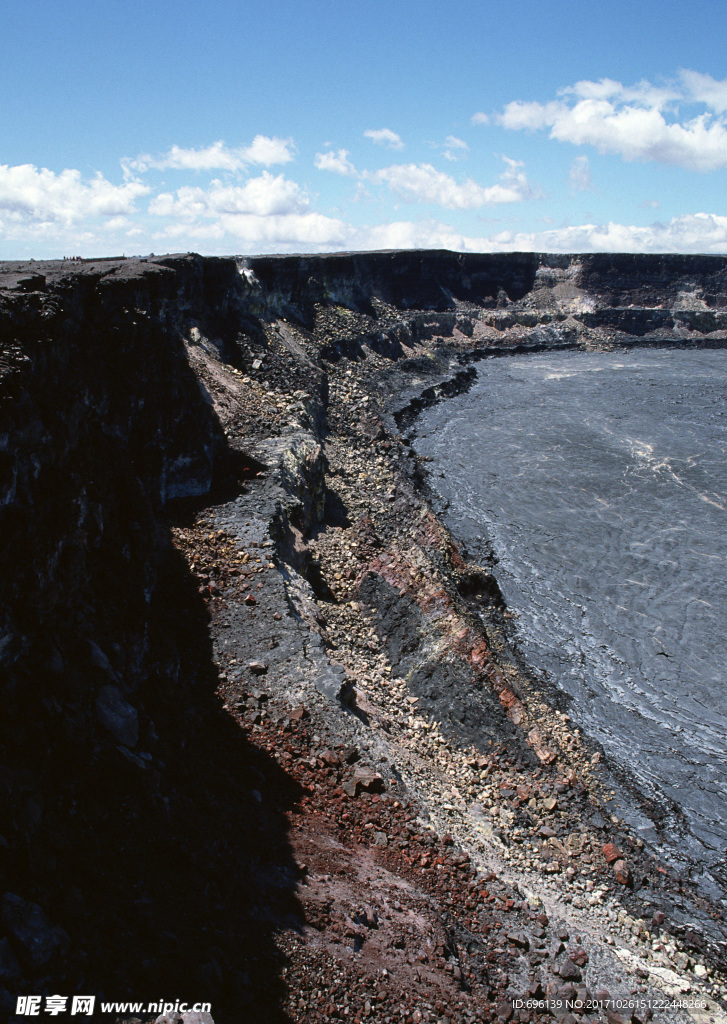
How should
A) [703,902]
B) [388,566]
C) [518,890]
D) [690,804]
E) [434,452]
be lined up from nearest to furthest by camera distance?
[518,890]
[703,902]
[690,804]
[388,566]
[434,452]

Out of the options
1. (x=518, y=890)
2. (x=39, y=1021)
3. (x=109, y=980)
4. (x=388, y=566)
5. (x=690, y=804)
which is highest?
(x=39, y=1021)

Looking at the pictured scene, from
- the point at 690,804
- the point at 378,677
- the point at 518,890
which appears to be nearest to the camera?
the point at 518,890

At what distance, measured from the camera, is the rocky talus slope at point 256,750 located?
798cm

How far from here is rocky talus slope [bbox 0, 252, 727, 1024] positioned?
7.98 m

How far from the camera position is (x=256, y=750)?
1415 cm

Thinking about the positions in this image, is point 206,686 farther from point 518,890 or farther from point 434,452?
point 434,452

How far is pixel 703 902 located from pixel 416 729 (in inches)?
322

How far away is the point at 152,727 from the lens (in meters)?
10.9

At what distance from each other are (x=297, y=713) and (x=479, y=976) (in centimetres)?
645

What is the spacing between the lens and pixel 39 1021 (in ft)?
19.6

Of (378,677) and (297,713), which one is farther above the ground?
(297,713)

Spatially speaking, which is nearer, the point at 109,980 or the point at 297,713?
the point at 109,980

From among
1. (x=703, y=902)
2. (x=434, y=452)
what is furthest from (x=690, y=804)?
(x=434, y=452)

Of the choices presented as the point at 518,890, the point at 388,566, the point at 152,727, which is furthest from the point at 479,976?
the point at 388,566
